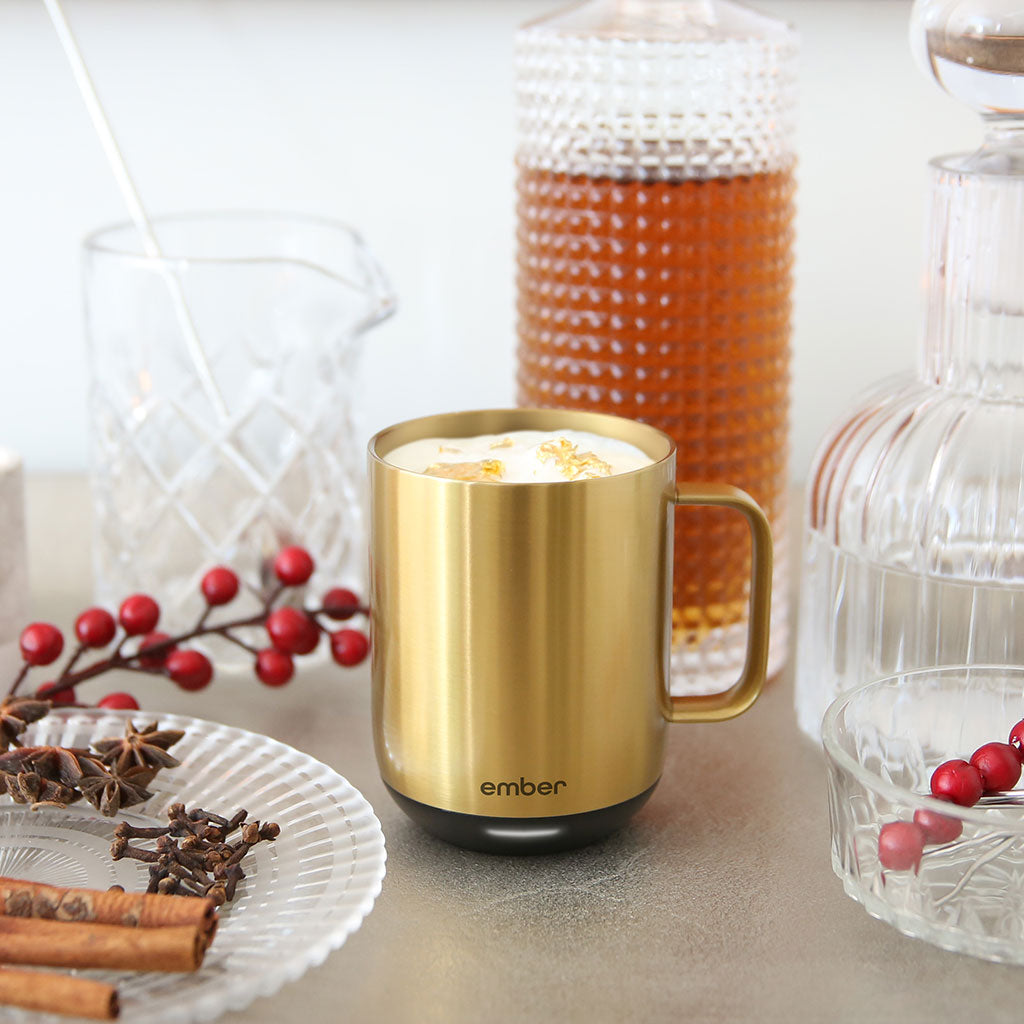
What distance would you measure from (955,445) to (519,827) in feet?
0.77

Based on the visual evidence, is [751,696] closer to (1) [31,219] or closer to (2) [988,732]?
(2) [988,732]

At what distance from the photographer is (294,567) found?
26.3 inches

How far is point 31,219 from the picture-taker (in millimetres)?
940

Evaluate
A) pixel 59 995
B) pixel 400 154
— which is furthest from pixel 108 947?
pixel 400 154

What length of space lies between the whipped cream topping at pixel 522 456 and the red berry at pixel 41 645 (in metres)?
0.20

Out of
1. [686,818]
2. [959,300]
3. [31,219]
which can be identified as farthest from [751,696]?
[31,219]

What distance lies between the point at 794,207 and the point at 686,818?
30 centimetres

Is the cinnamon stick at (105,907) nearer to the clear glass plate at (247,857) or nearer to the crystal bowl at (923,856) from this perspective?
the clear glass plate at (247,857)

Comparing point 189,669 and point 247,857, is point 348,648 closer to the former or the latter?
point 189,669

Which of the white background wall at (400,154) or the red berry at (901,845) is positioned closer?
the red berry at (901,845)

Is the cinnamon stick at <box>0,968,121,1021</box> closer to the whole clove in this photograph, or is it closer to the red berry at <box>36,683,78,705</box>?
the whole clove

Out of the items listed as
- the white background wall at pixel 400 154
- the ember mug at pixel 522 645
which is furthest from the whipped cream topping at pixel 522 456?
the white background wall at pixel 400 154

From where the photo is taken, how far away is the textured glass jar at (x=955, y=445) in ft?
1.81

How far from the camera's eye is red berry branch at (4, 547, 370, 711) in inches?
24.4
